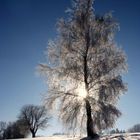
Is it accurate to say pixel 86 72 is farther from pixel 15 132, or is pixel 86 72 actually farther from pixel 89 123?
pixel 15 132

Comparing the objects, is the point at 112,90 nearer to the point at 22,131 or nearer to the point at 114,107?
the point at 114,107

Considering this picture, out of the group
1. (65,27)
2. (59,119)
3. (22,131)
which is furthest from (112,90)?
(22,131)

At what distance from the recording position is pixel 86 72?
1041 inches

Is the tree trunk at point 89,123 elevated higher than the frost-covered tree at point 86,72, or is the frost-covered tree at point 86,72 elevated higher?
the frost-covered tree at point 86,72

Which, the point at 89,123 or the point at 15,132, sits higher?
the point at 15,132

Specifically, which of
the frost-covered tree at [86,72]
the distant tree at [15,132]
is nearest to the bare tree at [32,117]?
the distant tree at [15,132]

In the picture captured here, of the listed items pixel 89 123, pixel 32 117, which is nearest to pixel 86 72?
pixel 89 123

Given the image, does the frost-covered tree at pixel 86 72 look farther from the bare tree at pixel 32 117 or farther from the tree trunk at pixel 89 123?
the bare tree at pixel 32 117

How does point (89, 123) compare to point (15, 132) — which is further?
point (15, 132)

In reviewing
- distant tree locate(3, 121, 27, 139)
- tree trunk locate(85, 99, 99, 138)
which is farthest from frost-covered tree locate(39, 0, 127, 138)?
distant tree locate(3, 121, 27, 139)

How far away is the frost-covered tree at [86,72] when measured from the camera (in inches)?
999

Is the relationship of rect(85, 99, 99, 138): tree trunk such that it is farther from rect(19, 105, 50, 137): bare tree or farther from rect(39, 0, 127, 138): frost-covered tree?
rect(19, 105, 50, 137): bare tree

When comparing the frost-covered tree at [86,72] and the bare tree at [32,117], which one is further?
the bare tree at [32,117]

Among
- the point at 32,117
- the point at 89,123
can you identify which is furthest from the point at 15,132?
the point at 89,123
